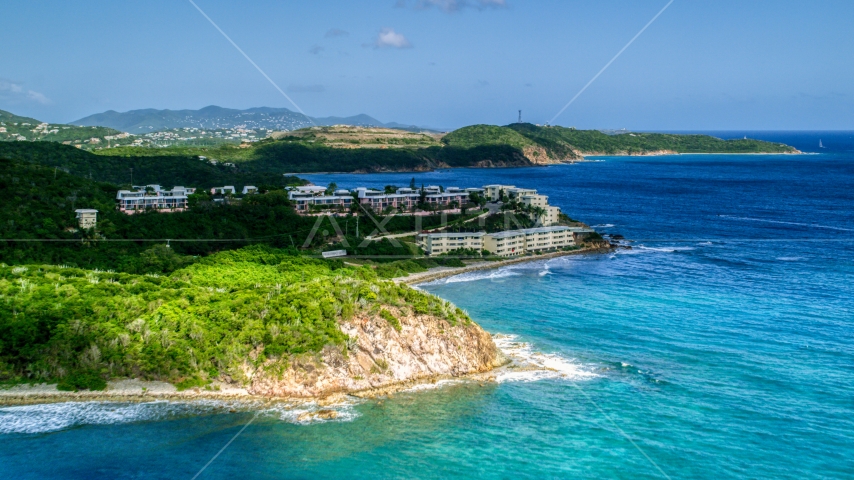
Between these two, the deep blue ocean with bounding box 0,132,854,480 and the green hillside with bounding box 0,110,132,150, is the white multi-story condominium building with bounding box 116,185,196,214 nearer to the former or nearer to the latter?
the deep blue ocean with bounding box 0,132,854,480

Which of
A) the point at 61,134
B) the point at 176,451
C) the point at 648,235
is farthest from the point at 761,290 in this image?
the point at 61,134

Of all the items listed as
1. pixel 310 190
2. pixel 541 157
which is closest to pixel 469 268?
pixel 310 190

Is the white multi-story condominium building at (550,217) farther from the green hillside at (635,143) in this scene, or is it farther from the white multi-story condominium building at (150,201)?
the green hillside at (635,143)

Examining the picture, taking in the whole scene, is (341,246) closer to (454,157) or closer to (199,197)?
(199,197)

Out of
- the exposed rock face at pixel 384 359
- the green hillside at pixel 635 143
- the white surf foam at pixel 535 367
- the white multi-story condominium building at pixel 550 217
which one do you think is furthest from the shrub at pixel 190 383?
the green hillside at pixel 635 143

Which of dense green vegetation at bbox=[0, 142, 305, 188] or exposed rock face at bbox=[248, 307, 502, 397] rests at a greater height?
dense green vegetation at bbox=[0, 142, 305, 188]

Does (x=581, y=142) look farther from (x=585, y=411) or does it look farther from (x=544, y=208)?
(x=585, y=411)

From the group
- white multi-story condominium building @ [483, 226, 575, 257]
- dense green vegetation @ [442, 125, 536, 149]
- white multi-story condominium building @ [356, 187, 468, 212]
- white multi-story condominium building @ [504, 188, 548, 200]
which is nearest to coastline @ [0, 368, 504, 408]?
white multi-story condominium building @ [483, 226, 575, 257]
